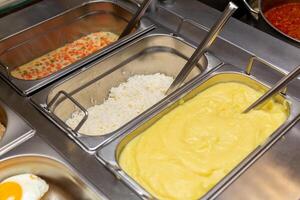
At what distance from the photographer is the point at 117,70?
1.52m

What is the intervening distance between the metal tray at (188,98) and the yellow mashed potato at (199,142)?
0.9 inches

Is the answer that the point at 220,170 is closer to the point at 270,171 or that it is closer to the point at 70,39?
the point at 270,171

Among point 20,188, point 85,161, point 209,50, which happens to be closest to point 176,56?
point 209,50

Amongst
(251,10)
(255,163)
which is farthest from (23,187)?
(251,10)

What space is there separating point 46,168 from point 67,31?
718mm

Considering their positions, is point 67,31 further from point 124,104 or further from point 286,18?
point 286,18

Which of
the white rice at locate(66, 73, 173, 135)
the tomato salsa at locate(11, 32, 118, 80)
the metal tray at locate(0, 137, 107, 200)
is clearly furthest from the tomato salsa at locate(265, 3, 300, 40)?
the metal tray at locate(0, 137, 107, 200)

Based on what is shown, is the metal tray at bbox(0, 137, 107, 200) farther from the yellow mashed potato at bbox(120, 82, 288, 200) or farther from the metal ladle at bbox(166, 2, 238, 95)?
the metal ladle at bbox(166, 2, 238, 95)

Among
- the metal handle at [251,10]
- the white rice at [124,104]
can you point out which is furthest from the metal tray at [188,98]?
the metal handle at [251,10]

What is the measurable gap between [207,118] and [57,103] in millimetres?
486

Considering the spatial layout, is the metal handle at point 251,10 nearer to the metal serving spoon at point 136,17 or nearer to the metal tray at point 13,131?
the metal serving spoon at point 136,17

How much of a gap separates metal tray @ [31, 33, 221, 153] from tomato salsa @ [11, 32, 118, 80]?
0.54 feet

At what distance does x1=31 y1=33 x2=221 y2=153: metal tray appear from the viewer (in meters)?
1.34

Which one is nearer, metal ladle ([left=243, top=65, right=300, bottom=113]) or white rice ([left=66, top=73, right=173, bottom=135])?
metal ladle ([left=243, top=65, right=300, bottom=113])
